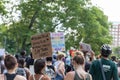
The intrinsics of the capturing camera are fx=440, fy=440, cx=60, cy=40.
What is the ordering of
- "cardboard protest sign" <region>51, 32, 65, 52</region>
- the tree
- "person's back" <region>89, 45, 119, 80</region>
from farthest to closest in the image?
the tree
"cardboard protest sign" <region>51, 32, 65, 52</region>
"person's back" <region>89, 45, 119, 80</region>

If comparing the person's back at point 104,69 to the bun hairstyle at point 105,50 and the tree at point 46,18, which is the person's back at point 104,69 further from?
the tree at point 46,18

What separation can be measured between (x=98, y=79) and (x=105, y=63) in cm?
31

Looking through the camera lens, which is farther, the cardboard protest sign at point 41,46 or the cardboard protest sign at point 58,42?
the cardboard protest sign at point 58,42

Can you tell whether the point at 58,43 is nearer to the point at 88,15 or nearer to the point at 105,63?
the point at 105,63

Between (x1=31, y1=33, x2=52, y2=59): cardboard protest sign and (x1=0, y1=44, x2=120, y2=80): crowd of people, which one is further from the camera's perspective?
(x1=31, y1=33, x2=52, y2=59): cardboard protest sign

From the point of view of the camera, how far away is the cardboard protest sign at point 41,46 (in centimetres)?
1028

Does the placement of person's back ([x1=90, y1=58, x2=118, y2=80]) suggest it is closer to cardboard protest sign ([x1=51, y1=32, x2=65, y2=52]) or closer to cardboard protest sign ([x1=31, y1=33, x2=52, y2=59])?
cardboard protest sign ([x1=31, y1=33, x2=52, y2=59])

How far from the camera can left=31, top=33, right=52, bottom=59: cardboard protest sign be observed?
33.7 ft

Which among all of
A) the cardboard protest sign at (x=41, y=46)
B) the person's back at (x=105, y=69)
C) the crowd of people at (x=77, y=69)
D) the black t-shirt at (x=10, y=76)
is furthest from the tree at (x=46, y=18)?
the black t-shirt at (x=10, y=76)

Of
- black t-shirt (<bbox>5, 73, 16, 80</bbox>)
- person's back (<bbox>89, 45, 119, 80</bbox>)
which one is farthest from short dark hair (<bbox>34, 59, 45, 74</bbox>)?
person's back (<bbox>89, 45, 119, 80</bbox>)

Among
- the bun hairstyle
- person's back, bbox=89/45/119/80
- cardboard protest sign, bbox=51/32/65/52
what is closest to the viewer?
the bun hairstyle

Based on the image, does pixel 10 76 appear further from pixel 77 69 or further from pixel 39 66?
pixel 77 69

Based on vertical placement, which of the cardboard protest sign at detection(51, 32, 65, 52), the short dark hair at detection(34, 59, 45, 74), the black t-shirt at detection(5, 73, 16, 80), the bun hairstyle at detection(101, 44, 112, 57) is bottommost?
the cardboard protest sign at detection(51, 32, 65, 52)

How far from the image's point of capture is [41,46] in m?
10.6
